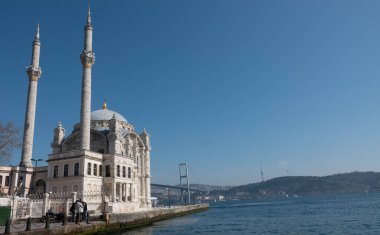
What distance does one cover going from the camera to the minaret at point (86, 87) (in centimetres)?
3984

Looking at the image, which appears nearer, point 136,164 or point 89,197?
point 89,197

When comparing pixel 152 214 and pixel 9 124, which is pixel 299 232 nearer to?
pixel 152 214

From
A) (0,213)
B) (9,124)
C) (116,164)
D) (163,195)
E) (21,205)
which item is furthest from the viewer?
(163,195)

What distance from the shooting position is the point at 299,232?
26891mm

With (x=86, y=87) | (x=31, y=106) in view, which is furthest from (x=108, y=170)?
(x=31, y=106)

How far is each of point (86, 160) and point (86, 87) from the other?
29.9 ft

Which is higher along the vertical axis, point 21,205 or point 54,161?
point 54,161

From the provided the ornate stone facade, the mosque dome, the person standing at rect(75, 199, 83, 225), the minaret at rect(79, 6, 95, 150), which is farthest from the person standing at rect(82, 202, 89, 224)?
the mosque dome

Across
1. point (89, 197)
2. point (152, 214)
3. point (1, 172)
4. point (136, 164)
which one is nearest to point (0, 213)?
point (89, 197)

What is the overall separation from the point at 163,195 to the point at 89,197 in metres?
153

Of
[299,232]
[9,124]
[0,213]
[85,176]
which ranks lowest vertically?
[299,232]

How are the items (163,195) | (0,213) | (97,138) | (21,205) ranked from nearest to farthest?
(0,213) → (21,205) → (97,138) → (163,195)

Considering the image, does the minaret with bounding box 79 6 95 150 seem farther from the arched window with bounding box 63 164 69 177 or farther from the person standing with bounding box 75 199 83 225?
the person standing with bounding box 75 199 83 225

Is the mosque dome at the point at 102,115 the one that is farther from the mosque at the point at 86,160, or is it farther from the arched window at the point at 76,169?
the arched window at the point at 76,169
